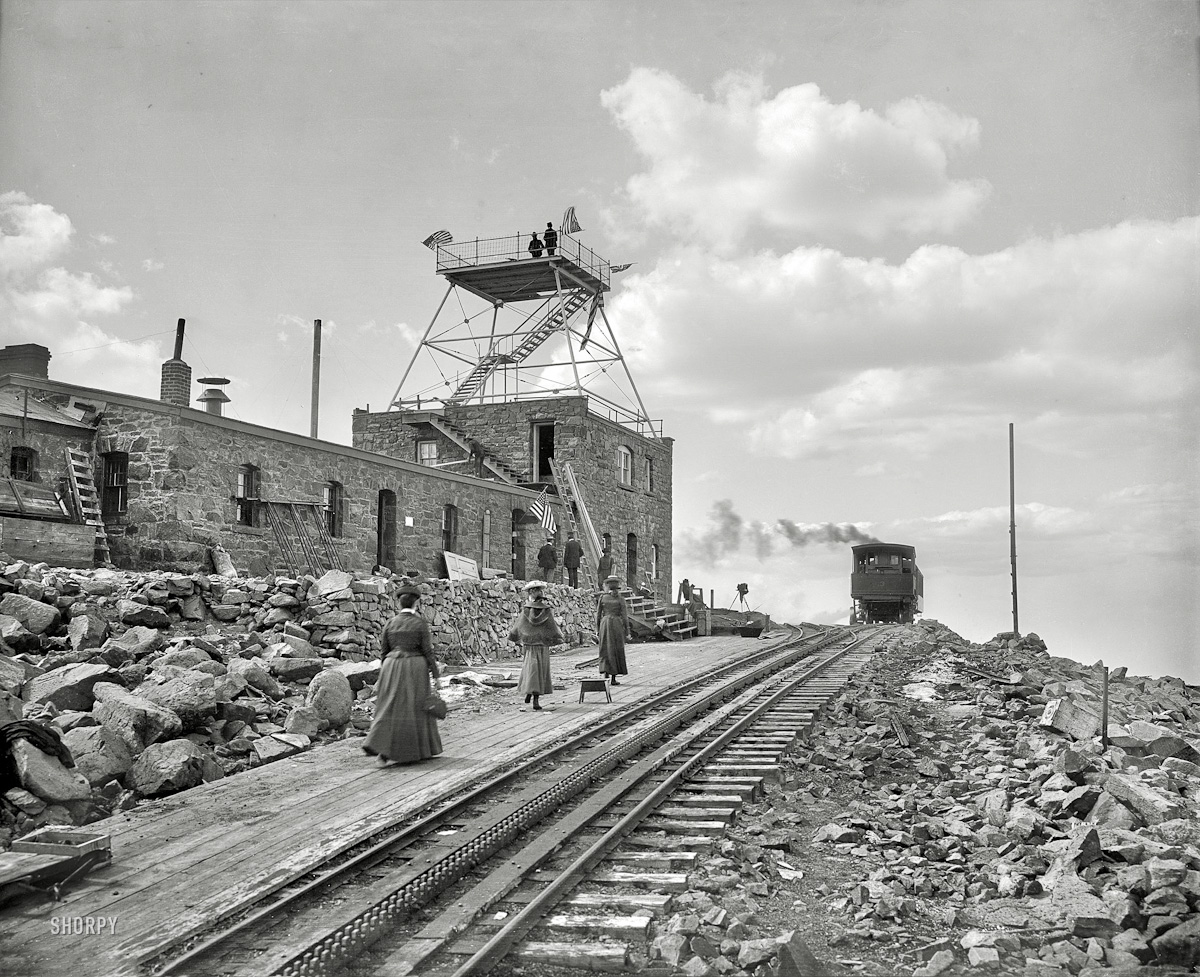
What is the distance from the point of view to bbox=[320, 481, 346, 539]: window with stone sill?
2170cm

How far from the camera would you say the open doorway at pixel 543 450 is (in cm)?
3409

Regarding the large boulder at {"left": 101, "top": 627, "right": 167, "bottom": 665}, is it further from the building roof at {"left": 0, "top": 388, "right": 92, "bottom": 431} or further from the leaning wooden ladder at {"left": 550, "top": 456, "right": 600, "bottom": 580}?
the leaning wooden ladder at {"left": 550, "top": 456, "right": 600, "bottom": 580}

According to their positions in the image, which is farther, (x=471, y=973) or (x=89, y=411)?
(x=89, y=411)

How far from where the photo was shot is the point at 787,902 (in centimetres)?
639

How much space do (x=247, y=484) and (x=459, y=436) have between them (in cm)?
1480

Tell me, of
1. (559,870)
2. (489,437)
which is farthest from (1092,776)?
(489,437)

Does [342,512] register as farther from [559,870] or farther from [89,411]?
[559,870]

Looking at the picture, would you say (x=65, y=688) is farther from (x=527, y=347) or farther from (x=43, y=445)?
(x=527, y=347)

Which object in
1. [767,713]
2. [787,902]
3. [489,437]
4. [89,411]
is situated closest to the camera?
[787,902]

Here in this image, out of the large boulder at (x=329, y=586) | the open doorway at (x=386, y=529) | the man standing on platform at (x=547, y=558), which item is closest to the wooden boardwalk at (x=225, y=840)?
the large boulder at (x=329, y=586)

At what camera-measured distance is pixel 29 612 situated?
12617 millimetres

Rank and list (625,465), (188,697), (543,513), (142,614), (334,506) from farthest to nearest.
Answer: (625,465) < (543,513) < (334,506) < (142,614) < (188,697)

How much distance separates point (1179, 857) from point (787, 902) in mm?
2601

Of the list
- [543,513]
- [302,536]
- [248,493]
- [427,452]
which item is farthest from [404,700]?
[427,452]
